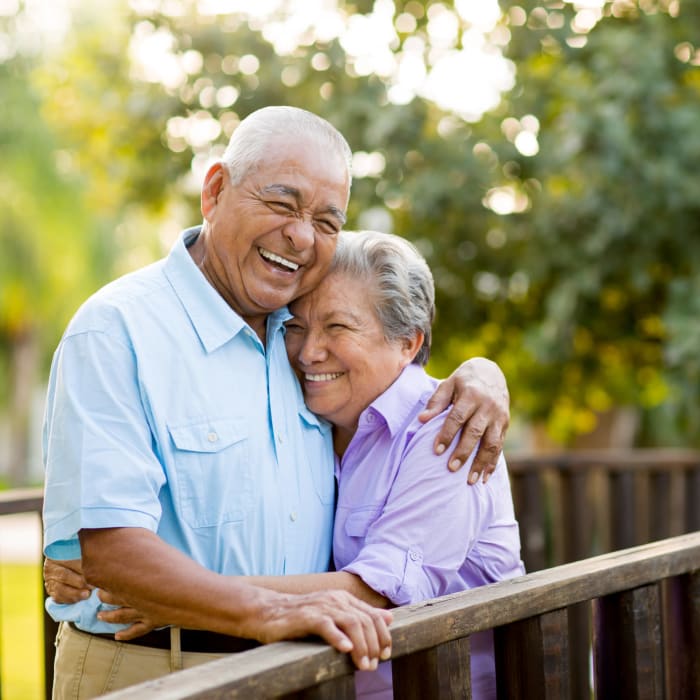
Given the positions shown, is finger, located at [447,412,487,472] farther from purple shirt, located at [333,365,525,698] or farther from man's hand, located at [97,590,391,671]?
man's hand, located at [97,590,391,671]

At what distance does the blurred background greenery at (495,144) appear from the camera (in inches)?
193

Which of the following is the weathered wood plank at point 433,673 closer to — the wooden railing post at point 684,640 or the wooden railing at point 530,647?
the wooden railing at point 530,647

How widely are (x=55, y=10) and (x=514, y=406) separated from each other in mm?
10976

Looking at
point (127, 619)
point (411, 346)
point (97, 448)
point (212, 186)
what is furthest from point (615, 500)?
point (97, 448)

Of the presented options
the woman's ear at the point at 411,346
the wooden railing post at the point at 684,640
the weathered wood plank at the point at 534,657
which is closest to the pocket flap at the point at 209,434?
the woman's ear at the point at 411,346

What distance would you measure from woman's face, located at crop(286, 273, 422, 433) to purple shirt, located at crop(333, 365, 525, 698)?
0.05 metres

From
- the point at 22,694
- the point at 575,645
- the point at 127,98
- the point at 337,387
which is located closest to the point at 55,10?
the point at 127,98

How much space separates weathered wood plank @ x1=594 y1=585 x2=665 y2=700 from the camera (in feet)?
6.93

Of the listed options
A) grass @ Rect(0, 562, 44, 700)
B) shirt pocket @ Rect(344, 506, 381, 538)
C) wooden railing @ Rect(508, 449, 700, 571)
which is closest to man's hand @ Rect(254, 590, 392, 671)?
shirt pocket @ Rect(344, 506, 381, 538)

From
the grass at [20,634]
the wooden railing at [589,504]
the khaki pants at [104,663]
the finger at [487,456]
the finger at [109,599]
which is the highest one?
the finger at [487,456]

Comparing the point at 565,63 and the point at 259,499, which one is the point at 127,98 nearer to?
the point at 565,63

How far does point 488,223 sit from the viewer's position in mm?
5613

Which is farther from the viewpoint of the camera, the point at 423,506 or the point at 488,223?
the point at 488,223

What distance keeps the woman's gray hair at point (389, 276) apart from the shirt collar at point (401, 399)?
3.9 inches
